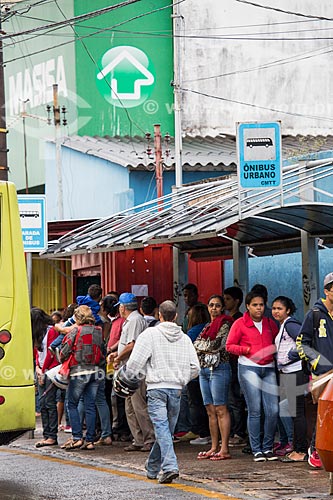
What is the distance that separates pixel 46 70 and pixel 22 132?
197cm

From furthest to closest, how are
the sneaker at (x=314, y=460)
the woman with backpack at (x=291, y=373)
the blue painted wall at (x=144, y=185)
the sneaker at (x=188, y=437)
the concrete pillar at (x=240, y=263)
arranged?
the blue painted wall at (x=144, y=185)
the concrete pillar at (x=240, y=263)
the sneaker at (x=188, y=437)
the woman with backpack at (x=291, y=373)
the sneaker at (x=314, y=460)

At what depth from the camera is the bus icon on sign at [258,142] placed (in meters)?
14.1


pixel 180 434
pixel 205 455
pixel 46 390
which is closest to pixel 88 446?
pixel 46 390

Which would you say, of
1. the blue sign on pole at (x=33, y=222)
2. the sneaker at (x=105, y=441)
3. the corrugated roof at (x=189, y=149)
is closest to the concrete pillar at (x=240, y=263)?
the blue sign on pole at (x=33, y=222)

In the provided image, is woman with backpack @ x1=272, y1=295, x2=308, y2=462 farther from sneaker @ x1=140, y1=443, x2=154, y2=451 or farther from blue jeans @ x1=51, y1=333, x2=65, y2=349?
blue jeans @ x1=51, y1=333, x2=65, y2=349

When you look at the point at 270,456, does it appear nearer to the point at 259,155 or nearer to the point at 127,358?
the point at 127,358

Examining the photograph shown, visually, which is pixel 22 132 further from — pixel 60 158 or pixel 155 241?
pixel 155 241

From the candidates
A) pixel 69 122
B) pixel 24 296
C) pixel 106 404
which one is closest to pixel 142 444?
pixel 106 404

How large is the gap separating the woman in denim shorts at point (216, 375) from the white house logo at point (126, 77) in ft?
63.3

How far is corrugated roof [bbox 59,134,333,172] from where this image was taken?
26984mm

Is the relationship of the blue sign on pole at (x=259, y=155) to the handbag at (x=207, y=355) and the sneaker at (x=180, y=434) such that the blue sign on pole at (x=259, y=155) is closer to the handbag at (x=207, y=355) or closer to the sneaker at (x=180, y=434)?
the handbag at (x=207, y=355)

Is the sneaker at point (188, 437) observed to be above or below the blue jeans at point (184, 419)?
below

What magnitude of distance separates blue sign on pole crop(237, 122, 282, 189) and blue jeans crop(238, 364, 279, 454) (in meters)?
2.30

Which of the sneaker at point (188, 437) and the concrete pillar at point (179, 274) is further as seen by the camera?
the concrete pillar at point (179, 274)
